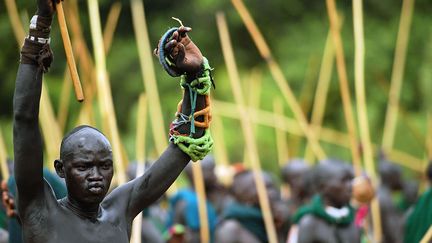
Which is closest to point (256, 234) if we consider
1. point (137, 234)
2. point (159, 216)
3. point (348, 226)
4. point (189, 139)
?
point (348, 226)

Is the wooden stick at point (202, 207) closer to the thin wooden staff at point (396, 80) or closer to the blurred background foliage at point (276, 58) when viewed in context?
the thin wooden staff at point (396, 80)

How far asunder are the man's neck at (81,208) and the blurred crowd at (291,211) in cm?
136

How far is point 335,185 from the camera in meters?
8.44

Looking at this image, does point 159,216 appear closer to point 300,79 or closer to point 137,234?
point 137,234

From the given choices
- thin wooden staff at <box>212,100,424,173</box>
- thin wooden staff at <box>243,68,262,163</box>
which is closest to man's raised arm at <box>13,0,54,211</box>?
thin wooden staff at <box>243,68,262,163</box>

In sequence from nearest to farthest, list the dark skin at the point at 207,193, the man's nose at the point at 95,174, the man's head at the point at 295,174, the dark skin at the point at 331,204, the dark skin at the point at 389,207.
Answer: the man's nose at the point at 95,174 < the dark skin at the point at 331,204 < the dark skin at the point at 207,193 < the dark skin at the point at 389,207 < the man's head at the point at 295,174

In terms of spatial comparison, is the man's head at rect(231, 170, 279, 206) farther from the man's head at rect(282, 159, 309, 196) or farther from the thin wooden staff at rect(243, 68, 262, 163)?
the thin wooden staff at rect(243, 68, 262, 163)

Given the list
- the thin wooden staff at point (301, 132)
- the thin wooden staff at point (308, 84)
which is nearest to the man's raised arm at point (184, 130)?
the thin wooden staff at point (301, 132)

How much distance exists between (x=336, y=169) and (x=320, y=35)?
8.90 meters

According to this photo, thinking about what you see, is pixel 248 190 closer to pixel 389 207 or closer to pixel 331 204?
A: pixel 331 204

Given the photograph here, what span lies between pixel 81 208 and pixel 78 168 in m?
0.16

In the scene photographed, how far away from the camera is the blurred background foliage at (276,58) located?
656 inches

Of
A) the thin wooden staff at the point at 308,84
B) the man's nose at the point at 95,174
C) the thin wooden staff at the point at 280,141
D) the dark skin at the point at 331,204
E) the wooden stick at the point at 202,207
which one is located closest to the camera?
the man's nose at the point at 95,174

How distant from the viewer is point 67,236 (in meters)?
4.57
